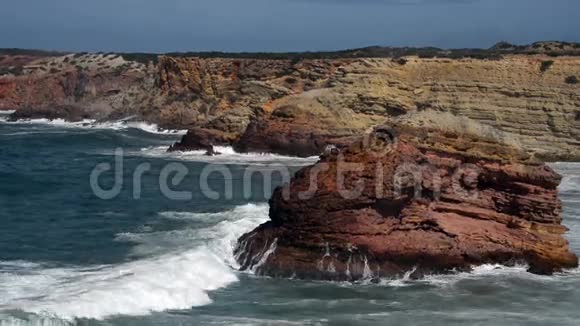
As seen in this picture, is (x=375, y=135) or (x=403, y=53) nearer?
(x=375, y=135)

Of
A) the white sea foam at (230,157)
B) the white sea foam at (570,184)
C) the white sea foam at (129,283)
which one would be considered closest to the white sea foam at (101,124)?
the white sea foam at (230,157)

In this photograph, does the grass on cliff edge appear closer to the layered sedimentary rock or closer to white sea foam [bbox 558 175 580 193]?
white sea foam [bbox 558 175 580 193]

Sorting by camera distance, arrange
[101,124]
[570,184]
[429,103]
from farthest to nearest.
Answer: [101,124] → [429,103] → [570,184]

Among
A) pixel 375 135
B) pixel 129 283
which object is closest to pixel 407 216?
pixel 375 135

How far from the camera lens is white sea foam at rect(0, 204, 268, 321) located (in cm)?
1461

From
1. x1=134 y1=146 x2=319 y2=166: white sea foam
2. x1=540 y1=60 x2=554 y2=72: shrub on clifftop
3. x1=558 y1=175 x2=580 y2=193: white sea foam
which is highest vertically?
x1=540 y1=60 x2=554 y2=72: shrub on clifftop

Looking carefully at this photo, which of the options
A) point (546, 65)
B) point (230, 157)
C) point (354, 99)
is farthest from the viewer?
point (546, 65)

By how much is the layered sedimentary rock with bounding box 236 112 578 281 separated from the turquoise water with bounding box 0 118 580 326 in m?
0.43

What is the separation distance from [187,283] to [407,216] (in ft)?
15.1

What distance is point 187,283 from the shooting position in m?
17.1

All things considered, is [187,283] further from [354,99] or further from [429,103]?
[429,103]

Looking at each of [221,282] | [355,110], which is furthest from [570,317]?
[355,110]

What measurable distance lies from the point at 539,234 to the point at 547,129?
94.0 ft

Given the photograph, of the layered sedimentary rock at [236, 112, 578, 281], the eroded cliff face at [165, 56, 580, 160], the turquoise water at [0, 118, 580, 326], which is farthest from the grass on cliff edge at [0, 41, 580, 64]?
the layered sedimentary rock at [236, 112, 578, 281]
